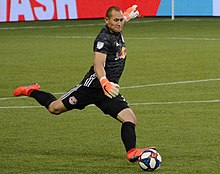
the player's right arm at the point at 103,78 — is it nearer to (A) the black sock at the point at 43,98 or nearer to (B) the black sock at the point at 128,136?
(B) the black sock at the point at 128,136

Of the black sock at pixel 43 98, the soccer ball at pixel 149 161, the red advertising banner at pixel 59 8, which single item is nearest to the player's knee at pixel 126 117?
the soccer ball at pixel 149 161

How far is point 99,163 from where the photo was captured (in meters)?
9.55

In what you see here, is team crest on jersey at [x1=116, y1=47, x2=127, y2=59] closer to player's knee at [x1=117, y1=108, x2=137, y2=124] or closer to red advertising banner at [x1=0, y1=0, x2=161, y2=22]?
player's knee at [x1=117, y1=108, x2=137, y2=124]

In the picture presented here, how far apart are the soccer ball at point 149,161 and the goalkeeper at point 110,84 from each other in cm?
11

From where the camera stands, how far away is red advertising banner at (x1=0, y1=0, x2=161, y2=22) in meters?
33.1

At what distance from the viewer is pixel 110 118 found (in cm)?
1288

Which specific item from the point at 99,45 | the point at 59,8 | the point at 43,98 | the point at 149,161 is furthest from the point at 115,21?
the point at 59,8

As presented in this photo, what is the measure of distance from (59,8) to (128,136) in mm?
24886

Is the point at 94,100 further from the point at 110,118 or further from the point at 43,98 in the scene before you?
the point at 110,118

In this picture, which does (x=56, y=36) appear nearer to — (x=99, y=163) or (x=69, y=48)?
(x=69, y=48)

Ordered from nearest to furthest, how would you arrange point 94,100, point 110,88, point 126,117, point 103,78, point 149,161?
point 149,161 < point 110,88 < point 103,78 < point 126,117 < point 94,100

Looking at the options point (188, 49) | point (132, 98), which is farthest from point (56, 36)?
point (132, 98)

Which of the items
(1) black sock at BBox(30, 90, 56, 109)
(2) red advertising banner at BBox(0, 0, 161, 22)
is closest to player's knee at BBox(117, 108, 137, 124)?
(1) black sock at BBox(30, 90, 56, 109)

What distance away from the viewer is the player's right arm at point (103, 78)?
9.30 metres
